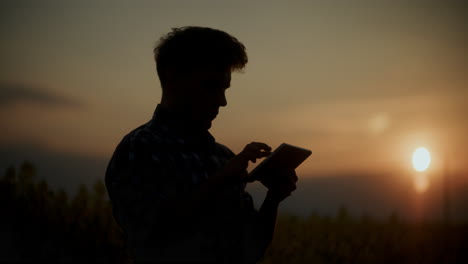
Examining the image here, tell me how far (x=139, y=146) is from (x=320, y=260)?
7.75 meters

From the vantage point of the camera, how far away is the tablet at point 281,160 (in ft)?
9.03

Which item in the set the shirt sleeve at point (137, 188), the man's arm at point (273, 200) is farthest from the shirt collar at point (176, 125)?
the man's arm at point (273, 200)

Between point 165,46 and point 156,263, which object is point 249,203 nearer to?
point 156,263

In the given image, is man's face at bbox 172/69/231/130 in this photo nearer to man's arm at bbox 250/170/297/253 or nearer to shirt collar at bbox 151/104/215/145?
shirt collar at bbox 151/104/215/145

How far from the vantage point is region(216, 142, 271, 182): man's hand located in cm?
235

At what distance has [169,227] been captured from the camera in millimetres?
2301

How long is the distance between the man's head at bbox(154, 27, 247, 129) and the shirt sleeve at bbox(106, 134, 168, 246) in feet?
1.05

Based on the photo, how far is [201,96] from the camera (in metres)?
2.64

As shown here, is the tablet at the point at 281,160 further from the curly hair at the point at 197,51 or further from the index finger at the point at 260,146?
the curly hair at the point at 197,51

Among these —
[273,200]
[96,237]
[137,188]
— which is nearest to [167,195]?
Answer: [137,188]

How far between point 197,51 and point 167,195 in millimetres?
742

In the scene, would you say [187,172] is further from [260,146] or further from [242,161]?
[260,146]

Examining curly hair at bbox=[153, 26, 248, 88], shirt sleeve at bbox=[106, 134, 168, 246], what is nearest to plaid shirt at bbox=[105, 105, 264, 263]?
shirt sleeve at bbox=[106, 134, 168, 246]

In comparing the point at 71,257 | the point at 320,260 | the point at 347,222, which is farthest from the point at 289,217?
the point at 71,257
